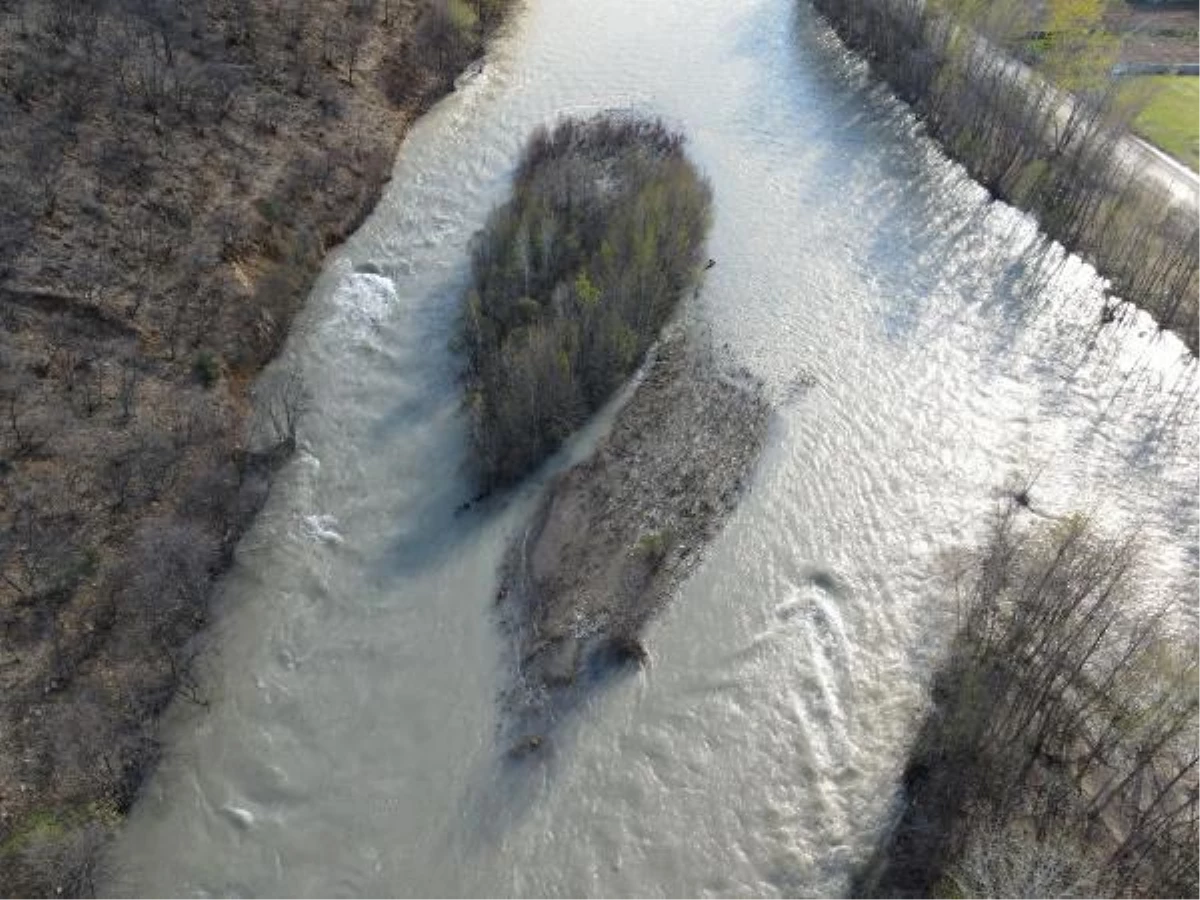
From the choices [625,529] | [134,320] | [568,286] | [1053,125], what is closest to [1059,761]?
[625,529]

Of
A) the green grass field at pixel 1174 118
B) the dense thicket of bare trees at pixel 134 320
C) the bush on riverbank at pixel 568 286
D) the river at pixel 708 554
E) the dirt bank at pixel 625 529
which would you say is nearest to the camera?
the river at pixel 708 554

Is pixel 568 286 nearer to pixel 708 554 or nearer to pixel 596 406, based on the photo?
pixel 596 406

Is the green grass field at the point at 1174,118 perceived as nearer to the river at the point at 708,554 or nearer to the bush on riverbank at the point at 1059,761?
the river at the point at 708,554

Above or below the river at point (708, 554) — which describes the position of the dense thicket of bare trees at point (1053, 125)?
above

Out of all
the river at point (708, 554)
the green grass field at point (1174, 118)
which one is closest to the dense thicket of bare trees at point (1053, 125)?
the river at point (708, 554)

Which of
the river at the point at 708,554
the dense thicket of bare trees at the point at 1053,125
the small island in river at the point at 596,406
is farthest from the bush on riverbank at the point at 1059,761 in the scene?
the dense thicket of bare trees at the point at 1053,125

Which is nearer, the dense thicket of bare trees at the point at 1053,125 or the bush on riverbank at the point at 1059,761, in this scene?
the bush on riverbank at the point at 1059,761

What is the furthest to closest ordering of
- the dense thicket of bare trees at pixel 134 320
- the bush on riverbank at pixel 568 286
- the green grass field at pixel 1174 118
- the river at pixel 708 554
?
the green grass field at pixel 1174 118, the bush on riverbank at pixel 568 286, the dense thicket of bare trees at pixel 134 320, the river at pixel 708 554
